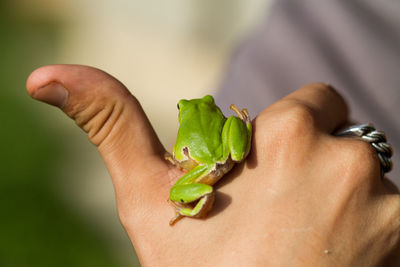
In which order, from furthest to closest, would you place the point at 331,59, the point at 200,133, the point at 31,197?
1. the point at 31,197
2. the point at 331,59
3. the point at 200,133

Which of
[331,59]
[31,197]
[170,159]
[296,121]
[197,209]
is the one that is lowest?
[31,197]

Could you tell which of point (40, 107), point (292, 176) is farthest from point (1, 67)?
point (292, 176)

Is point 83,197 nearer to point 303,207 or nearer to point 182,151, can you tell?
point 182,151

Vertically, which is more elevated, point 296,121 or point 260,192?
point 296,121

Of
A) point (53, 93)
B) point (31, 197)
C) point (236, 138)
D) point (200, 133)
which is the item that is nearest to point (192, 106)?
point (200, 133)

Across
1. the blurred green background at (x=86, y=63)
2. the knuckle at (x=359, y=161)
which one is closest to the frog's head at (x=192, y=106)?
the knuckle at (x=359, y=161)

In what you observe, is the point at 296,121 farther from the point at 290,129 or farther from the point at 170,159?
the point at 170,159
